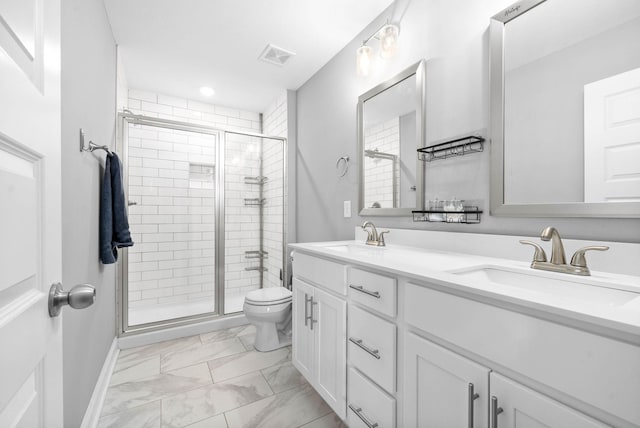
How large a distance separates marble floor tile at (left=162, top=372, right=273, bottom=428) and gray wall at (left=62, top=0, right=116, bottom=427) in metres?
0.41

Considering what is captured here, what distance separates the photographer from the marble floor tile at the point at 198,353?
6.92 feet

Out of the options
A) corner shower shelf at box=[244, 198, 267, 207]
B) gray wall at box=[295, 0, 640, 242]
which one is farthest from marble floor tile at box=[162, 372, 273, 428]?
corner shower shelf at box=[244, 198, 267, 207]

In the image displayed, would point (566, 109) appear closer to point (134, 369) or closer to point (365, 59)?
point (365, 59)

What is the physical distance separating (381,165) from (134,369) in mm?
2225

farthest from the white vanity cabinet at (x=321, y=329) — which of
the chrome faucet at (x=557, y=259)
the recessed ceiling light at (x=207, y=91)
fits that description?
the recessed ceiling light at (x=207, y=91)

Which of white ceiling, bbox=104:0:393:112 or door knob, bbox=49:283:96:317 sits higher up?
white ceiling, bbox=104:0:393:112

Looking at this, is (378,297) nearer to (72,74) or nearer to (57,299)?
(57,299)

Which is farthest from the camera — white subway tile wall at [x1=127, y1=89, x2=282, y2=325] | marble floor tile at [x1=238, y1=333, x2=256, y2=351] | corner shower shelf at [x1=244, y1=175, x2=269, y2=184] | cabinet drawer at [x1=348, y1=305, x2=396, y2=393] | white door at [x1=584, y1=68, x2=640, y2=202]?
corner shower shelf at [x1=244, y1=175, x2=269, y2=184]

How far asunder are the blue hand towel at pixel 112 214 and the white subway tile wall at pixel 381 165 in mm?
1612

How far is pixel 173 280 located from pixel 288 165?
65.3 inches

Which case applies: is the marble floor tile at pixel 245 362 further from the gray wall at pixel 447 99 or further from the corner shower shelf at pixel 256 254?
the corner shower shelf at pixel 256 254

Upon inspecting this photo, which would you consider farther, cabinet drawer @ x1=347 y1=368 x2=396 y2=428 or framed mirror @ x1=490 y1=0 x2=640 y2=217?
cabinet drawer @ x1=347 y1=368 x2=396 y2=428

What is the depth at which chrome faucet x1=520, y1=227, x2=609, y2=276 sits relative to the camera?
0.96 metres

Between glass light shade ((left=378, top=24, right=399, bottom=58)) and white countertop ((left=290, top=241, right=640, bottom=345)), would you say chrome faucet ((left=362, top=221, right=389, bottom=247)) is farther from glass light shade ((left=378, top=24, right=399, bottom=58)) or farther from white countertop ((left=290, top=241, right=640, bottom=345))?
glass light shade ((left=378, top=24, right=399, bottom=58))
